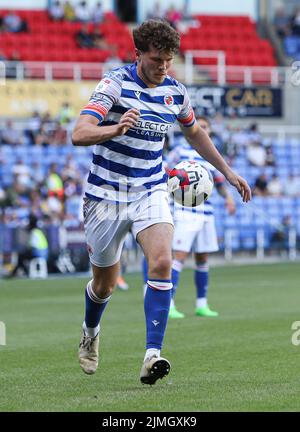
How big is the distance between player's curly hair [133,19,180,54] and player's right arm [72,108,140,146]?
1.77ft

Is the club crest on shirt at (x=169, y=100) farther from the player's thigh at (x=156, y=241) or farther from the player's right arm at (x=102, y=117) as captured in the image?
the player's thigh at (x=156, y=241)

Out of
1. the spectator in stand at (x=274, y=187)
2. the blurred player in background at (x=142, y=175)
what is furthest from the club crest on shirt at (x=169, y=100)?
the spectator in stand at (x=274, y=187)

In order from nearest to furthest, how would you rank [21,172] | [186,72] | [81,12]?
[21,172]
[186,72]
[81,12]

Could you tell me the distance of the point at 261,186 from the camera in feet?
99.7

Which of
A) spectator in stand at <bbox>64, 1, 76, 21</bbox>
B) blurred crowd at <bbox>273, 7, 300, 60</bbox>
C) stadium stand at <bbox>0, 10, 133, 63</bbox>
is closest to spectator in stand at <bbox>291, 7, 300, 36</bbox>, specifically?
blurred crowd at <bbox>273, 7, 300, 60</bbox>

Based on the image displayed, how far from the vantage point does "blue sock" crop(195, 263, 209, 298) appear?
45.8 ft

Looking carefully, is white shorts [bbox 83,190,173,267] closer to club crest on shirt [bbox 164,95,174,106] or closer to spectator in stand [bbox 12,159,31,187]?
club crest on shirt [bbox 164,95,174,106]

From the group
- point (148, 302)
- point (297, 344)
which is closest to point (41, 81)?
point (297, 344)

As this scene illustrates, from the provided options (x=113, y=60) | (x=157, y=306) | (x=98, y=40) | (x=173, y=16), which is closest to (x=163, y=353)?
(x=157, y=306)

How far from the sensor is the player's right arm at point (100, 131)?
7086 mm

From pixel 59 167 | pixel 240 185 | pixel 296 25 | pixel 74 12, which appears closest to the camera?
pixel 240 185

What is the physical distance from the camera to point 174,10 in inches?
1478

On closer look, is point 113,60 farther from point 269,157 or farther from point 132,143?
point 132,143

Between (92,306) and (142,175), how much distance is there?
116 cm
